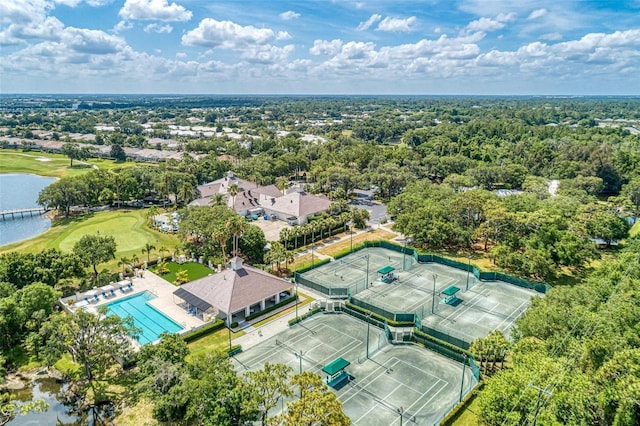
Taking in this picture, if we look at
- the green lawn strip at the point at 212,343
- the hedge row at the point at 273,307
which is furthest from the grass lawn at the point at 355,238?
the green lawn strip at the point at 212,343

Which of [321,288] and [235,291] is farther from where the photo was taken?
[321,288]

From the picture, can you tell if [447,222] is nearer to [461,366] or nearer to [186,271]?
[461,366]

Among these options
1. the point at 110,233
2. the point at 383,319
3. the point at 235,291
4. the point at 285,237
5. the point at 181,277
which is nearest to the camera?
the point at 383,319

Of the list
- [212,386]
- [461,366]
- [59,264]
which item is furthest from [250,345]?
[59,264]

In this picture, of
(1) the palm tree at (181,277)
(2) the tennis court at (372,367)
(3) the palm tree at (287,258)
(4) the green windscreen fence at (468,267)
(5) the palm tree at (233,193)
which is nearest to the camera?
(2) the tennis court at (372,367)

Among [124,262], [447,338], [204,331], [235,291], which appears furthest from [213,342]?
[447,338]

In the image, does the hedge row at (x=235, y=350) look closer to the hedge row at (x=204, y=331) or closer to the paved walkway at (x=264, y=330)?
the paved walkway at (x=264, y=330)

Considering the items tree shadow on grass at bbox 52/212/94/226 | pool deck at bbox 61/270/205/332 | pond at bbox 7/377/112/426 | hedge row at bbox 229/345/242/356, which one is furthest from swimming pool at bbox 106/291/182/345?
tree shadow on grass at bbox 52/212/94/226

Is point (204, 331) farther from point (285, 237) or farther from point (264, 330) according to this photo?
point (285, 237)
